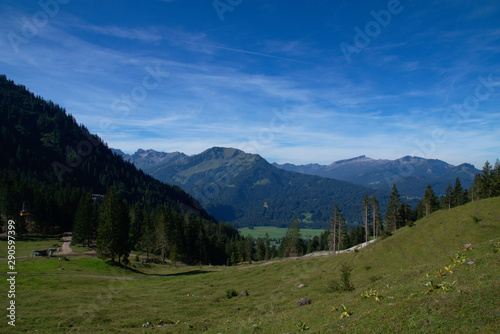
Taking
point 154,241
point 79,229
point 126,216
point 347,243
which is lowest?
point 347,243

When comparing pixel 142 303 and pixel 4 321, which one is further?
pixel 142 303

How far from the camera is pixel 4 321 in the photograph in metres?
24.0

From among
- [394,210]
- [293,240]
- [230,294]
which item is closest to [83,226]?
[230,294]

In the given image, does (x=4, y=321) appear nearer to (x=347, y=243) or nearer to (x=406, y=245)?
(x=406, y=245)

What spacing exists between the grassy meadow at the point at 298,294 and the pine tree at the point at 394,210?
29.3 metres

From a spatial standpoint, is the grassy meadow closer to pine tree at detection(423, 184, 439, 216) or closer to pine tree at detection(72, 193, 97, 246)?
Answer: pine tree at detection(72, 193, 97, 246)

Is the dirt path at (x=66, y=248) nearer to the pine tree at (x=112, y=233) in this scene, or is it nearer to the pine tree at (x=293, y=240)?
the pine tree at (x=112, y=233)

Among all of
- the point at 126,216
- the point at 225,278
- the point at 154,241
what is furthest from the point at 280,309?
the point at 154,241

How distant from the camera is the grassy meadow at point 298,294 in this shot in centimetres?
1598

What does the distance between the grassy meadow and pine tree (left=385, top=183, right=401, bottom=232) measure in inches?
1153

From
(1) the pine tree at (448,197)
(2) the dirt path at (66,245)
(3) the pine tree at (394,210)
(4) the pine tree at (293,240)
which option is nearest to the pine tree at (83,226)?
(2) the dirt path at (66,245)

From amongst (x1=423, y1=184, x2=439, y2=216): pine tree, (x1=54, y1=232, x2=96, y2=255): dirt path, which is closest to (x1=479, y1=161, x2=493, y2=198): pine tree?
(x1=423, y1=184, x2=439, y2=216): pine tree

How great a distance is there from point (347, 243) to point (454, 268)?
115 metres

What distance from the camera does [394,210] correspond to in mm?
94750
